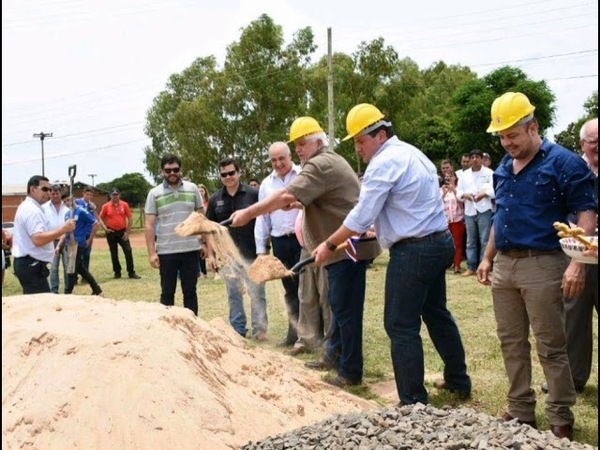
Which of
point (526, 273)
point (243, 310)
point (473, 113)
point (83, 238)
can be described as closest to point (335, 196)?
point (526, 273)

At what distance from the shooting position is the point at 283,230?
7375 mm

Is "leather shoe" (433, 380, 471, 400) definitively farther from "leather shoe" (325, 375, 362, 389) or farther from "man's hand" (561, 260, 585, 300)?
"man's hand" (561, 260, 585, 300)

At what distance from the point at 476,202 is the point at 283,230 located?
16.8 feet

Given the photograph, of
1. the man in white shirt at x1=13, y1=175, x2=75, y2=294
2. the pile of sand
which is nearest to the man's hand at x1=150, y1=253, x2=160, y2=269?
the man in white shirt at x1=13, y1=175, x2=75, y2=294

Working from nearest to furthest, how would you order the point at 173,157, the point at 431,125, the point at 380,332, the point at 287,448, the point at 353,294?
the point at 287,448, the point at 353,294, the point at 173,157, the point at 380,332, the point at 431,125

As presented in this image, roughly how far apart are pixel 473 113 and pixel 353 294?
104 ft

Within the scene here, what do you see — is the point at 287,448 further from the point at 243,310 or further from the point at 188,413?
the point at 243,310

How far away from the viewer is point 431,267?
15.5 feet

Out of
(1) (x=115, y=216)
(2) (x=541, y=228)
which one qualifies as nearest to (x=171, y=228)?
(2) (x=541, y=228)

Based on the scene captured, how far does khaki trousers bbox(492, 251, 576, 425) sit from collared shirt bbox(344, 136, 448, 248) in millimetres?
543

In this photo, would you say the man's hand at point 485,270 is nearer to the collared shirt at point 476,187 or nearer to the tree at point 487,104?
the collared shirt at point 476,187

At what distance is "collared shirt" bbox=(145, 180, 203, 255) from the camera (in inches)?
287

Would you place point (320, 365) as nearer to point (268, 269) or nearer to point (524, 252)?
point (268, 269)

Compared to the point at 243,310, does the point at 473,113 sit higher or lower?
higher
